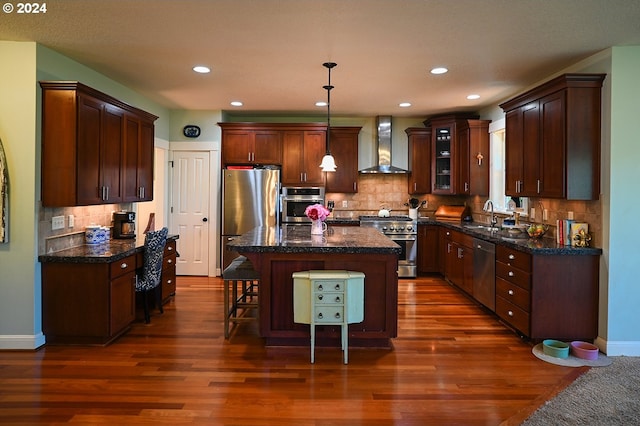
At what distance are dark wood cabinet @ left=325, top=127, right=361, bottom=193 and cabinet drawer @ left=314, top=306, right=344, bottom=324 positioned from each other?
12.3ft

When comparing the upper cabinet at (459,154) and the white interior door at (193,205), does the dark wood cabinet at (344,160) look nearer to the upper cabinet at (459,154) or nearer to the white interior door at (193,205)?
Result: the upper cabinet at (459,154)

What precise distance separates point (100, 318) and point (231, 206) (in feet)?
10.0

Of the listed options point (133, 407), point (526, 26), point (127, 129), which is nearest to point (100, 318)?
point (133, 407)

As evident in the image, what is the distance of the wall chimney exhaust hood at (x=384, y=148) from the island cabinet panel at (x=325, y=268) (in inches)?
143

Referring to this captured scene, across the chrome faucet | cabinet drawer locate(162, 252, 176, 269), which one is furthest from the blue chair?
the chrome faucet

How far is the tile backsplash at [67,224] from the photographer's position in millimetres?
3748

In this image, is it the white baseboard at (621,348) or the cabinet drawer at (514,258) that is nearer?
the white baseboard at (621,348)

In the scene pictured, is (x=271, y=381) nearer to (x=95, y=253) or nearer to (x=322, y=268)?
(x=322, y=268)

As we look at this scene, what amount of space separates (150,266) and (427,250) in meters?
4.24

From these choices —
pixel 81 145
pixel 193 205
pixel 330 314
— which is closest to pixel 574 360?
pixel 330 314

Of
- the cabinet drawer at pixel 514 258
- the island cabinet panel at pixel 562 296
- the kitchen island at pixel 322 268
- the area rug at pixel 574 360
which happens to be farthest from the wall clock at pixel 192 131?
the area rug at pixel 574 360

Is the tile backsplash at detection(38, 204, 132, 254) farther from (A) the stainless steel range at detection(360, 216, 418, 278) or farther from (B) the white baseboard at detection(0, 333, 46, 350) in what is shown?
(A) the stainless steel range at detection(360, 216, 418, 278)

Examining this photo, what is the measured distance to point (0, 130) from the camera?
3609 mm

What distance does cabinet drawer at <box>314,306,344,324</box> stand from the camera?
136 inches
